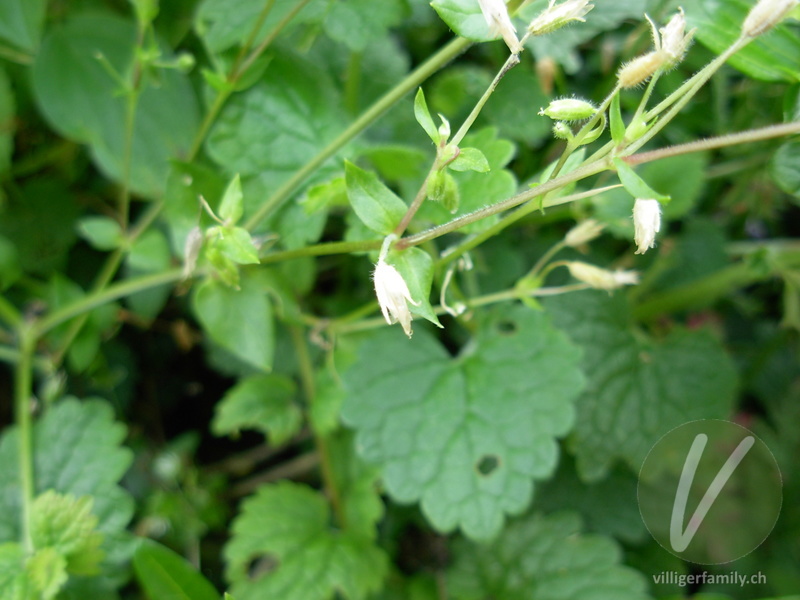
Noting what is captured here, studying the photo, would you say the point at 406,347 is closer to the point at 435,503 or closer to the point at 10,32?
the point at 435,503

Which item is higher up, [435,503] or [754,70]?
[754,70]

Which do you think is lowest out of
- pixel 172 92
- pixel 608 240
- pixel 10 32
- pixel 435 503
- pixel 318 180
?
pixel 435 503

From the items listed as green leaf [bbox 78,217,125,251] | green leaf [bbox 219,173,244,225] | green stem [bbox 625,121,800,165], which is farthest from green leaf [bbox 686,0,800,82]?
green leaf [bbox 78,217,125,251]

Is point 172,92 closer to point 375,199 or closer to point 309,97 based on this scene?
point 309,97

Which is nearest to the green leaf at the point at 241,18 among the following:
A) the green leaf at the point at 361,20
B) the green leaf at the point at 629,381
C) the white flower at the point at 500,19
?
the green leaf at the point at 361,20

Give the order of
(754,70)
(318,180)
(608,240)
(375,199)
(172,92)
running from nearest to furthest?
1. (375,199)
2. (754,70)
3. (318,180)
4. (172,92)
5. (608,240)

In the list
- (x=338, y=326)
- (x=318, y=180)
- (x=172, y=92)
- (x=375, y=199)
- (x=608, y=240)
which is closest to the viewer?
(x=375, y=199)

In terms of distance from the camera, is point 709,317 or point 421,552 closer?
point 421,552

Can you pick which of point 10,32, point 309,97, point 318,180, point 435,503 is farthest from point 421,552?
point 10,32
